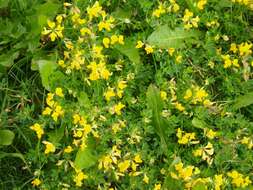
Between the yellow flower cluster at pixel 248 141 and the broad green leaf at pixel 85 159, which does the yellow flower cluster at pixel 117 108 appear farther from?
the yellow flower cluster at pixel 248 141

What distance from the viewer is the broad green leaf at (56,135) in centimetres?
334

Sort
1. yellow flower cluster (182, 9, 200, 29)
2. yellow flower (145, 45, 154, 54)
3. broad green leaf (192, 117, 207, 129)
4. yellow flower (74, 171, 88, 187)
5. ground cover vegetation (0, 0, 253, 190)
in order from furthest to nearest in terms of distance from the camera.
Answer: yellow flower cluster (182, 9, 200, 29), yellow flower (145, 45, 154, 54), broad green leaf (192, 117, 207, 129), ground cover vegetation (0, 0, 253, 190), yellow flower (74, 171, 88, 187)

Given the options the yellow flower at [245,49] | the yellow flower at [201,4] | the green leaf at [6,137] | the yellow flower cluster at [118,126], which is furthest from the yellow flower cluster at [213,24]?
the green leaf at [6,137]

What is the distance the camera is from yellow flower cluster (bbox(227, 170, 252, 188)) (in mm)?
3402

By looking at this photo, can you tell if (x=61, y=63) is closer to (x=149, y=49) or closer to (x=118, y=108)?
(x=118, y=108)

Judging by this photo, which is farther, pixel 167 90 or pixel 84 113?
pixel 167 90

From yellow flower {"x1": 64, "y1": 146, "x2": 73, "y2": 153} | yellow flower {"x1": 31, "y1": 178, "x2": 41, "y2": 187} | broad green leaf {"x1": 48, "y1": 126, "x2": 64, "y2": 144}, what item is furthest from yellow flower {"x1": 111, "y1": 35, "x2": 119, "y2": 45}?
yellow flower {"x1": 31, "y1": 178, "x2": 41, "y2": 187}

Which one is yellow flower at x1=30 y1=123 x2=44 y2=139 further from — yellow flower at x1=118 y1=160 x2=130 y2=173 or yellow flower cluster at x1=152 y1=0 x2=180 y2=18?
yellow flower cluster at x1=152 y1=0 x2=180 y2=18

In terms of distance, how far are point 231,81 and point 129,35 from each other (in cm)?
79

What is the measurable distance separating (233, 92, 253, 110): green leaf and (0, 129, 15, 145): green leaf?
1499mm

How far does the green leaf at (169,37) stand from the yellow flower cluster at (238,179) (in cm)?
97

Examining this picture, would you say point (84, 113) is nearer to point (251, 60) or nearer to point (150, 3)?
point (150, 3)

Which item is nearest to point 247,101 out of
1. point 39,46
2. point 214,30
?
point 214,30

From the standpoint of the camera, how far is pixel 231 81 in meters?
3.77
